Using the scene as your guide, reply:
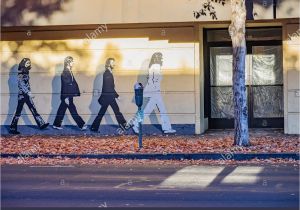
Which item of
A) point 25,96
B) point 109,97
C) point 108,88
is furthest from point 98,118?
point 25,96

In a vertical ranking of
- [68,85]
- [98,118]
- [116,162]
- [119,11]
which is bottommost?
[116,162]

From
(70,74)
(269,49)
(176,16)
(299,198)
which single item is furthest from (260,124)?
(299,198)

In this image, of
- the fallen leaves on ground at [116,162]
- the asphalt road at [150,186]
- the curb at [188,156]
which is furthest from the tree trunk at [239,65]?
the asphalt road at [150,186]

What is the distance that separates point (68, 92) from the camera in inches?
775

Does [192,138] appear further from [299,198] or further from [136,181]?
[299,198]

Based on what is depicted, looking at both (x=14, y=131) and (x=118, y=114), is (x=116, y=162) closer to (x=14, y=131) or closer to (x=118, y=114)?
(x=118, y=114)

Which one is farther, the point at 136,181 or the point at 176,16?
the point at 176,16

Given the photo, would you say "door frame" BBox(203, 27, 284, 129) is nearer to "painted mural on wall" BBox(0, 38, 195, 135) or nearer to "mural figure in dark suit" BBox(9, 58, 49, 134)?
"painted mural on wall" BBox(0, 38, 195, 135)

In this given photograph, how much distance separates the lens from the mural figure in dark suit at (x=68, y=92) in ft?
64.5

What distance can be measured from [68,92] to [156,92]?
2924mm

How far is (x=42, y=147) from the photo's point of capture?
16.3 metres

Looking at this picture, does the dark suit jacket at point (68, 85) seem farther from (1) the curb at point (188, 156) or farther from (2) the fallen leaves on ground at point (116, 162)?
(2) the fallen leaves on ground at point (116, 162)

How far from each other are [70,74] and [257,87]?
20.4ft

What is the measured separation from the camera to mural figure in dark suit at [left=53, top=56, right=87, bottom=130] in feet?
64.5
